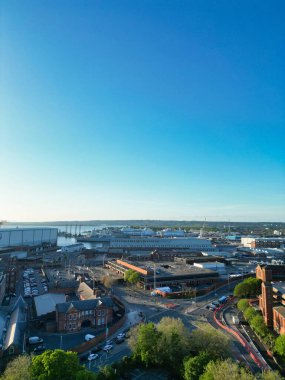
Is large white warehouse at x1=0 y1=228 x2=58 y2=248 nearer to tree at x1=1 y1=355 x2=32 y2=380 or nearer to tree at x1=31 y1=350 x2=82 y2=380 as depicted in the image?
tree at x1=1 y1=355 x2=32 y2=380

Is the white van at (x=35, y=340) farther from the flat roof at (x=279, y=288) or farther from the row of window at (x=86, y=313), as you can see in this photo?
the flat roof at (x=279, y=288)

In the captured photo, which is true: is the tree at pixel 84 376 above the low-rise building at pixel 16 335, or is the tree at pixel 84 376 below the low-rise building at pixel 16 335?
above

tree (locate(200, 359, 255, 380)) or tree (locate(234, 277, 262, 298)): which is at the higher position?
tree (locate(200, 359, 255, 380))

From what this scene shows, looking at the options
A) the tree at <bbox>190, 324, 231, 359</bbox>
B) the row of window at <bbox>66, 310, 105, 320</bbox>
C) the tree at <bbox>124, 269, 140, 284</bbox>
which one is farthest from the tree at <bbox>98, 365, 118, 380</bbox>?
the tree at <bbox>124, 269, 140, 284</bbox>

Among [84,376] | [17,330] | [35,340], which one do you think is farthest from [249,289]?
[17,330]

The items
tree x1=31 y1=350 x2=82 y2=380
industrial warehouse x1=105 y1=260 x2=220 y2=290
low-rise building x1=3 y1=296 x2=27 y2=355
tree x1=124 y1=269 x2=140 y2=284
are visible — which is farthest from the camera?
tree x1=124 y1=269 x2=140 y2=284

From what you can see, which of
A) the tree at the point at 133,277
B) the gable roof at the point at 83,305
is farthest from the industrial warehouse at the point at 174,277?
the gable roof at the point at 83,305
